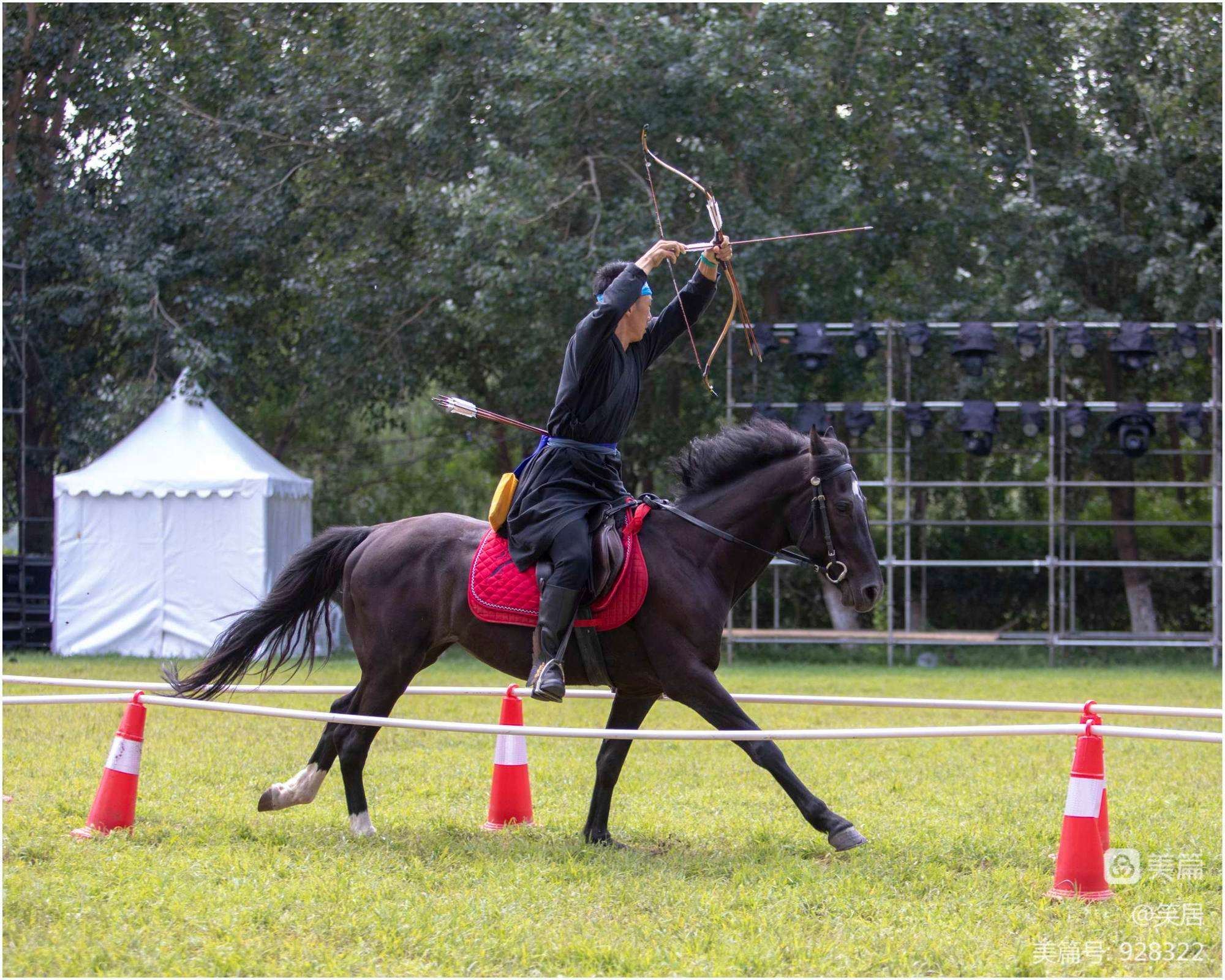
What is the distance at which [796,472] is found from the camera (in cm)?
574

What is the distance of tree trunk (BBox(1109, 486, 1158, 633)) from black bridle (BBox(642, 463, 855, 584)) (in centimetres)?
1464

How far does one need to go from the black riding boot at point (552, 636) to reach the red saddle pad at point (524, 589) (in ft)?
0.44

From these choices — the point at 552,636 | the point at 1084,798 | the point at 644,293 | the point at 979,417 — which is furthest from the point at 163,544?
the point at 1084,798

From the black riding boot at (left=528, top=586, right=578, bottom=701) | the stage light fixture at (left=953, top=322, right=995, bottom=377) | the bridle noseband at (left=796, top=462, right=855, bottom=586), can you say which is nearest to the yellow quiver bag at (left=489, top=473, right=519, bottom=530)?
the black riding boot at (left=528, top=586, right=578, bottom=701)

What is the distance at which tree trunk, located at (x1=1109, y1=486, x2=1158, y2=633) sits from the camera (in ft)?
62.2

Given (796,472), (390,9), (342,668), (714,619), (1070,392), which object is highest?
(390,9)

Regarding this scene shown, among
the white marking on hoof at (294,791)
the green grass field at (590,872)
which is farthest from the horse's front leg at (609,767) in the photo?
the white marking on hoof at (294,791)

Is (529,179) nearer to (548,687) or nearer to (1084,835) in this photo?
(548,687)

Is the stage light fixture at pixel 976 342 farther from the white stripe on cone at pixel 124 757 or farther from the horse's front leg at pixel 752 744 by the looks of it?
the white stripe on cone at pixel 124 757

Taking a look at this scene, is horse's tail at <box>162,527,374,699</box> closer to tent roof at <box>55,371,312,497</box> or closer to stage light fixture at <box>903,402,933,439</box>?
tent roof at <box>55,371,312,497</box>

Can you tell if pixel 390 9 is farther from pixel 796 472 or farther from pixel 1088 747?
pixel 1088 747

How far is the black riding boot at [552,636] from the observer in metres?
5.42

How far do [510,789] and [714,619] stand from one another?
1478mm

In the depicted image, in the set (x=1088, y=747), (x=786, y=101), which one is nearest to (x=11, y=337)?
(x=786, y=101)
